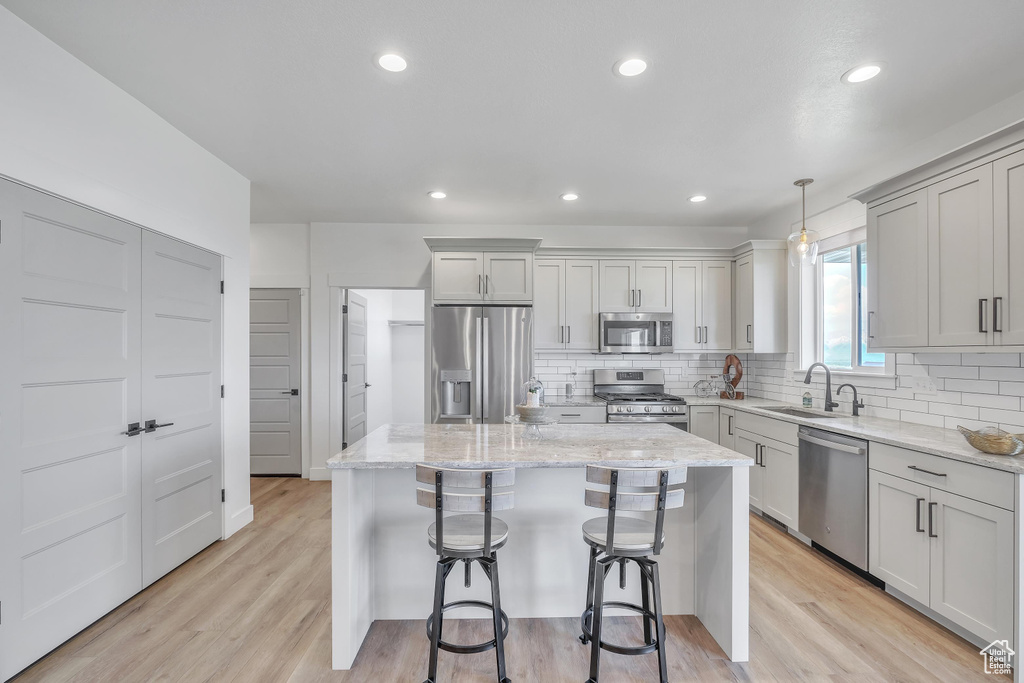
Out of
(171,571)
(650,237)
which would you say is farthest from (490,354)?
(171,571)

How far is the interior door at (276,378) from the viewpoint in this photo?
517 cm

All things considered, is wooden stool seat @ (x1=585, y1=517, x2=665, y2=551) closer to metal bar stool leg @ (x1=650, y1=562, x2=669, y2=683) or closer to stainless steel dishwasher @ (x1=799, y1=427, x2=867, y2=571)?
metal bar stool leg @ (x1=650, y1=562, x2=669, y2=683)

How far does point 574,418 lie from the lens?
463cm

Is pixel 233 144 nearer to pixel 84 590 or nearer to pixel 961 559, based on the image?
pixel 84 590

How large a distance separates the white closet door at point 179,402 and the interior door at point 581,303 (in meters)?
3.08

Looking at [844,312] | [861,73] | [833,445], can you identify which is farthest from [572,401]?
[861,73]

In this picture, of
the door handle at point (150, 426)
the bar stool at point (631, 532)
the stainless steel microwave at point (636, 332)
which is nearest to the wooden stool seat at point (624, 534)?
the bar stool at point (631, 532)

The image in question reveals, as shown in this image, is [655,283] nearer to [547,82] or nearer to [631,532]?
[547,82]

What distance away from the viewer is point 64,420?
7.25 ft

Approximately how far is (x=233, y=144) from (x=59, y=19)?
1170 mm

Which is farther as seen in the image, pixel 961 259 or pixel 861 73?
pixel 961 259

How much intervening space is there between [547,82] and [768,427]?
305 cm

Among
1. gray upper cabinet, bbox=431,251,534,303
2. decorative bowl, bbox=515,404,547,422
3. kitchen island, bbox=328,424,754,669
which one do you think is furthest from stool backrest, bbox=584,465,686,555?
gray upper cabinet, bbox=431,251,534,303

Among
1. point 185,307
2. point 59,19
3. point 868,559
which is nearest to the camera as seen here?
point 59,19
